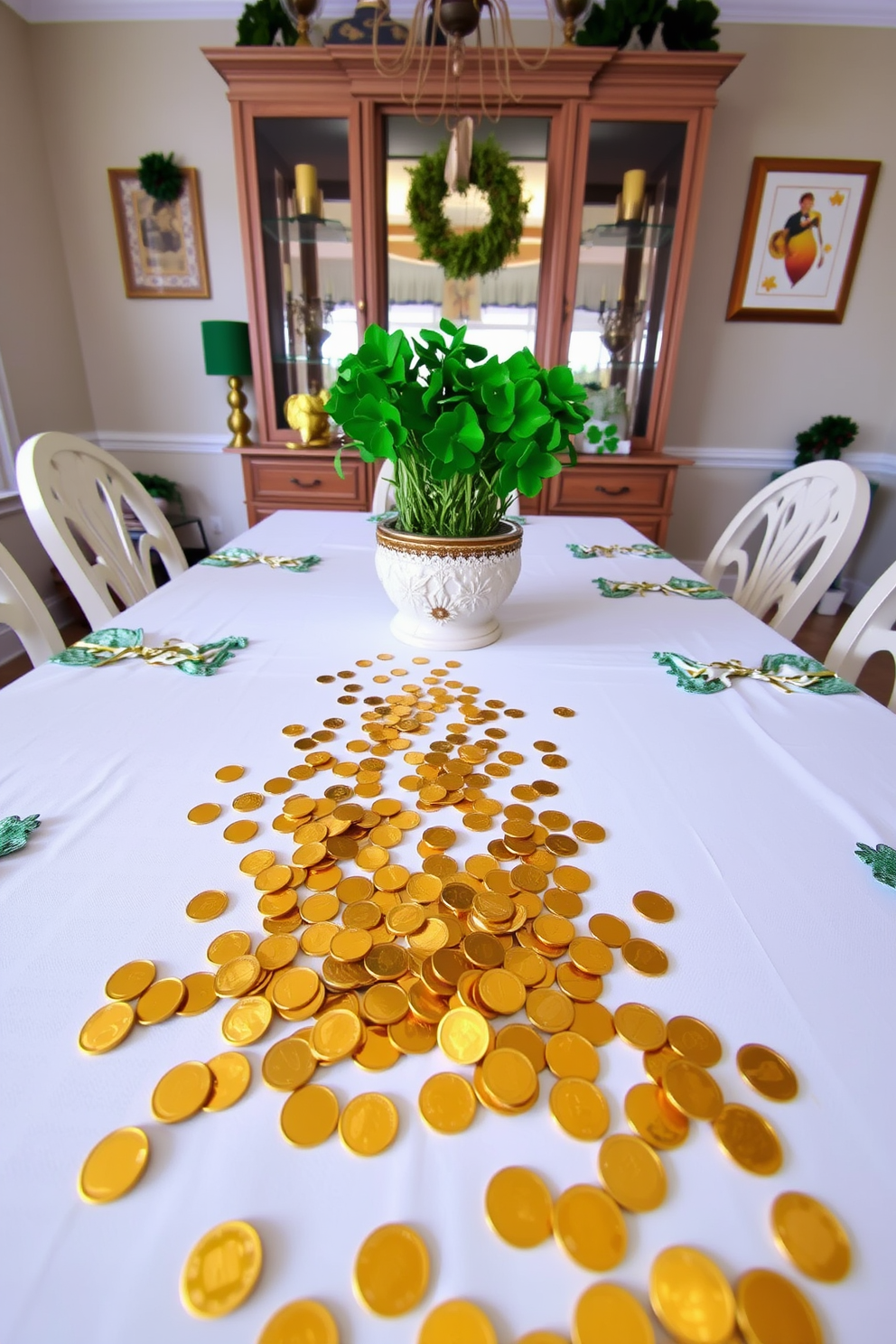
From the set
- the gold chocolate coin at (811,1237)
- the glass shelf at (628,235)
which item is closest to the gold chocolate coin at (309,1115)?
the gold chocolate coin at (811,1237)

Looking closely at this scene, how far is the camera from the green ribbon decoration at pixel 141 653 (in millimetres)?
773

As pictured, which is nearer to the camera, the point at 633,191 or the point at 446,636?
the point at 446,636

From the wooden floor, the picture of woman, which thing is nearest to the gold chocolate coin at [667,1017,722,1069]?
the wooden floor

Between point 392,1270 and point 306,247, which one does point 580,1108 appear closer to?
point 392,1270

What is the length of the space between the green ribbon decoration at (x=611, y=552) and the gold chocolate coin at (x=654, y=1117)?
3.47 ft

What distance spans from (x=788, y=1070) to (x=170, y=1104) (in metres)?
0.32

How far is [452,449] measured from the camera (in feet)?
2.34

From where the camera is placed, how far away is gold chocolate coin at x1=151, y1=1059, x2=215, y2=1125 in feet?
1.02

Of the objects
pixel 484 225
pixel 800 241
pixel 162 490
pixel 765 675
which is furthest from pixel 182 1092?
pixel 800 241

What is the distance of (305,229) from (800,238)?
6.59 feet

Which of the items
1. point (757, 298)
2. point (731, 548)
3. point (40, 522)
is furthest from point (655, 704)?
point (757, 298)

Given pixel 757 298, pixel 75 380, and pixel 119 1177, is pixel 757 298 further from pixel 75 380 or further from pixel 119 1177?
pixel 119 1177

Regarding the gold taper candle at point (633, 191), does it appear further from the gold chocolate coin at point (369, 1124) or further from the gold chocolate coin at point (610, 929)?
the gold chocolate coin at point (369, 1124)

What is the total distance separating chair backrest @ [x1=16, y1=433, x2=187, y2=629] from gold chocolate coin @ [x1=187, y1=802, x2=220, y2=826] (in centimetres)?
64
